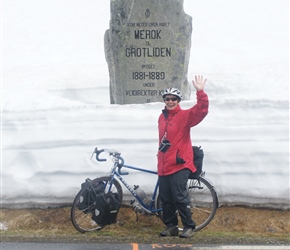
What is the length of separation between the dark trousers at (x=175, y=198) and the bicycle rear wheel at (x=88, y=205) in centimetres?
58

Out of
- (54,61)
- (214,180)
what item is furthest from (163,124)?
(54,61)

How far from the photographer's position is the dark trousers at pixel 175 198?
16.7ft

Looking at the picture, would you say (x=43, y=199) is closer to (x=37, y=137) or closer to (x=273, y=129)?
(x=37, y=137)

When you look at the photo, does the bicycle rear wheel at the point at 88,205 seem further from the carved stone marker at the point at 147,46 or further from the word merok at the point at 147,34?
the word merok at the point at 147,34

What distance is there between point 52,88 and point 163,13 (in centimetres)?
281

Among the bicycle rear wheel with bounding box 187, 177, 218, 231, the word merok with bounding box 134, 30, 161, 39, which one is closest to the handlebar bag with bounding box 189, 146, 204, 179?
the bicycle rear wheel with bounding box 187, 177, 218, 231

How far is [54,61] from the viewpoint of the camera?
11.5 meters

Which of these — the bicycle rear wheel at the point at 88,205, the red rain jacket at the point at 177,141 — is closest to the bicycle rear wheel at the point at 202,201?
the red rain jacket at the point at 177,141

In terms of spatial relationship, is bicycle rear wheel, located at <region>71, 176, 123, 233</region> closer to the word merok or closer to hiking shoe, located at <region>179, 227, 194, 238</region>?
hiking shoe, located at <region>179, 227, 194, 238</region>

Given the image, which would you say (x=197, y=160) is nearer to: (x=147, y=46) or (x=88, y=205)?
(x=88, y=205)

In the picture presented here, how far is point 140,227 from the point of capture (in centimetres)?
568

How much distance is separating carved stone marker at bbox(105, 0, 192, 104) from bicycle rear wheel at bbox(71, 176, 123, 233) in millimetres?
2167

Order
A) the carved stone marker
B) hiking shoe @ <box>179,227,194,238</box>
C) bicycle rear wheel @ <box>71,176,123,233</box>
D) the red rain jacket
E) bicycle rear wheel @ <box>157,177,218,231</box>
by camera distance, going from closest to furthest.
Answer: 1. the red rain jacket
2. hiking shoe @ <box>179,227,194,238</box>
3. bicycle rear wheel @ <box>71,176,123,233</box>
4. bicycle rear wheel @ <box>157,177,218,231</box>
5. the carved stone marker

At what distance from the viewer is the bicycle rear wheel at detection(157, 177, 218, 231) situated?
18.2ft
